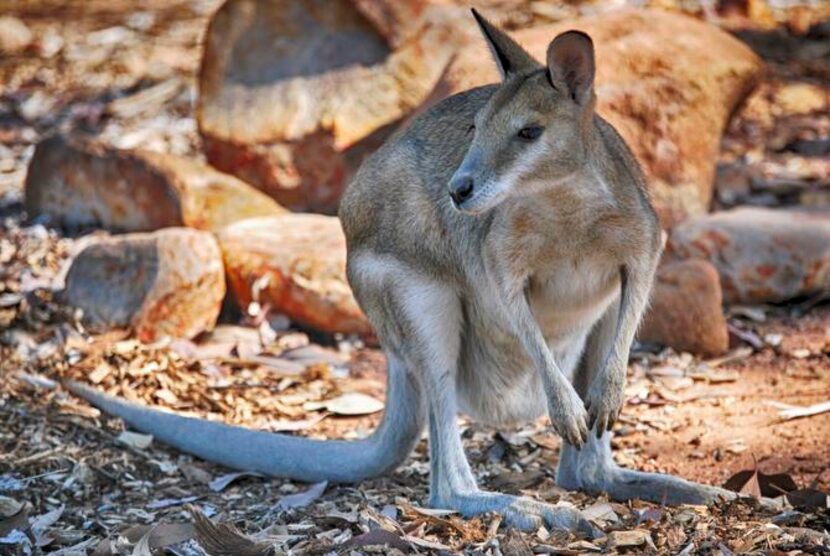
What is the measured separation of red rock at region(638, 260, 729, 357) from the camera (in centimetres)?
537

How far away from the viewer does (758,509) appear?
367 cm

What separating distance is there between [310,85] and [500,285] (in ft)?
11.7

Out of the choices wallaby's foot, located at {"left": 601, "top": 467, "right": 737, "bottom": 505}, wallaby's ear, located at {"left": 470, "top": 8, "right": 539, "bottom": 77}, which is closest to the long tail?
wallaby's foot, located at {"left": 601, "top": 467, "right": 737, "bottom": 505}

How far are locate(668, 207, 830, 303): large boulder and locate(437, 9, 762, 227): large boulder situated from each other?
0.44 m

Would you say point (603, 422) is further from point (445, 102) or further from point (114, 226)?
point (114, 226)

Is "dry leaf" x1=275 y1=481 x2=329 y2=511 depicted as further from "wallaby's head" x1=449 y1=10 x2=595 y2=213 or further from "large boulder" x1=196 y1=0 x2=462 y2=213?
"large boulder" x1=196 y1=0 x2=462 y2=213

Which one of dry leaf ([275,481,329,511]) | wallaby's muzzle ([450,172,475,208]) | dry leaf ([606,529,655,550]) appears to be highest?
wallaby's muzzle ([450,172,475,208])

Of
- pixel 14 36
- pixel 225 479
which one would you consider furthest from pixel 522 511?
pixel 14 36

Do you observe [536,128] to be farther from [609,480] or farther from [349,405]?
[349,405]

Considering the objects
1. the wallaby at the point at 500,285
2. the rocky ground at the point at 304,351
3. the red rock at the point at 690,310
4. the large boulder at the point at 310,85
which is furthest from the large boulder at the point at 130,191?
the red rock at the point at 690,310

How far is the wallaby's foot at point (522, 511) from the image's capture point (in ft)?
11.7

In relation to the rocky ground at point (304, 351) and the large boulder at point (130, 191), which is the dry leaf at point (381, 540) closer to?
the rocky ground at point (304, 351)

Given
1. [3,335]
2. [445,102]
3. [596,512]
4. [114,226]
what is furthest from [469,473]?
[114,226]

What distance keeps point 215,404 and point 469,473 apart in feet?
4.93
